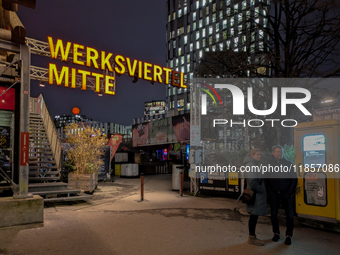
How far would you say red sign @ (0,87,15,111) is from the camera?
7070mm

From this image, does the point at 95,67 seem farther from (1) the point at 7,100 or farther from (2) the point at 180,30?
(2) the point at 180,30

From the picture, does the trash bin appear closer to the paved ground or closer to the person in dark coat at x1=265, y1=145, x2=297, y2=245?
the paved ground

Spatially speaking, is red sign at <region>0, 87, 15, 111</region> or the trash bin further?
the trash bin

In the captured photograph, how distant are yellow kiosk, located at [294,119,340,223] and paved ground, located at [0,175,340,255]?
502mm

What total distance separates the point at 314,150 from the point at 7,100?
825 centimetres

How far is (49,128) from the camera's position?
1519cm

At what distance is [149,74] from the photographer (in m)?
21.2

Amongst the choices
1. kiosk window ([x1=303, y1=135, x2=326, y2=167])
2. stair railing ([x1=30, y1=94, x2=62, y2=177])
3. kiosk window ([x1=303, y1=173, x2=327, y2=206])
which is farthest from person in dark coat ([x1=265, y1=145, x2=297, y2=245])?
stair railing ([x1=30, y1=94, x2=62, y2=177])

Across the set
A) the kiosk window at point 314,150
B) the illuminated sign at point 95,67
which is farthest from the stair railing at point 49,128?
the kiosk window at point 314,150

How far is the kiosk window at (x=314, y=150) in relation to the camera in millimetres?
6621

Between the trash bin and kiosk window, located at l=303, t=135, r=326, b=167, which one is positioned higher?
kiosk window, located at l=303, t=135, r=326, b=167

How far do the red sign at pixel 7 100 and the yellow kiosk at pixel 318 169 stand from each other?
25.7 feet

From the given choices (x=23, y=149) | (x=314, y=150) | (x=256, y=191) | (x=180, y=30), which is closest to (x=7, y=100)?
(x=23, y=149)

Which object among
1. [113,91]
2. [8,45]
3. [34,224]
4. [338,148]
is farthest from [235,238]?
[113,91]
